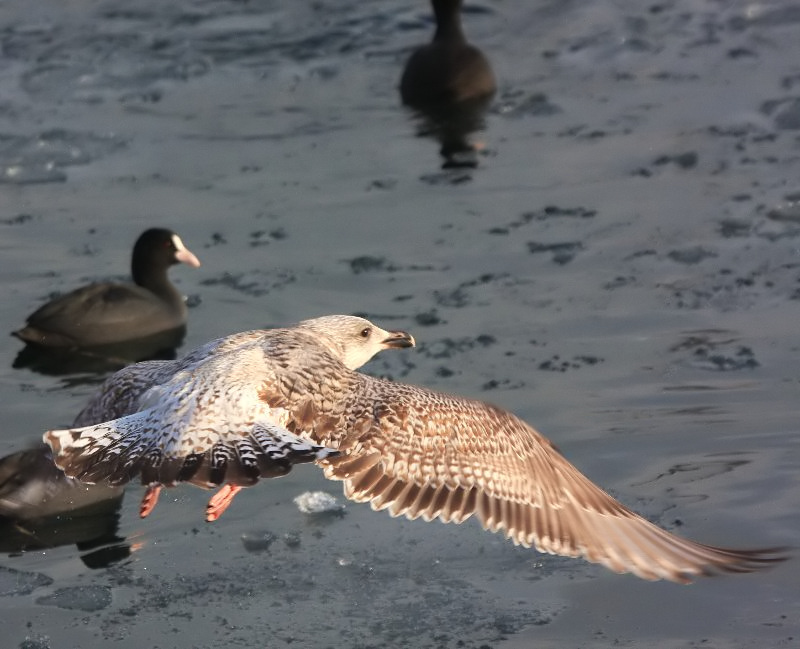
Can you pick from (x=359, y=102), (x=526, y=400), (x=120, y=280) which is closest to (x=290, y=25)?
(x=359, y=102)

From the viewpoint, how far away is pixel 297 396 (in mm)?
6363

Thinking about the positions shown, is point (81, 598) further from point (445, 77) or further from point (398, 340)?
point (445, 77)

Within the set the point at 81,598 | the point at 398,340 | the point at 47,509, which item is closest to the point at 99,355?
the point at 47,509

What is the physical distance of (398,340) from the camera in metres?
7.64

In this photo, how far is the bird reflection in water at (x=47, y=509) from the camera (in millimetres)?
8070

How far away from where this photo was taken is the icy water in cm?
735

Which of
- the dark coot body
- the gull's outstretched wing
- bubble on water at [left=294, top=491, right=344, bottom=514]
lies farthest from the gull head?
the dark coot body

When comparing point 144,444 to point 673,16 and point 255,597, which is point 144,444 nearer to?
point 255,597

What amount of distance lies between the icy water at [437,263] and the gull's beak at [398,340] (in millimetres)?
992

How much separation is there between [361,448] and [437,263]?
4.51m

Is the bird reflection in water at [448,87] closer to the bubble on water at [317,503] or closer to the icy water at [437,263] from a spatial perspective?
the icy water at [437,263]

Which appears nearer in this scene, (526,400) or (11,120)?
(526,400)

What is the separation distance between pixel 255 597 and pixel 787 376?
3.63 meters

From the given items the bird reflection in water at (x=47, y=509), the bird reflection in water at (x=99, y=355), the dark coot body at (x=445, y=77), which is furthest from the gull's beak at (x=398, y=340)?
the dark coot body at (x=445, y=77)
